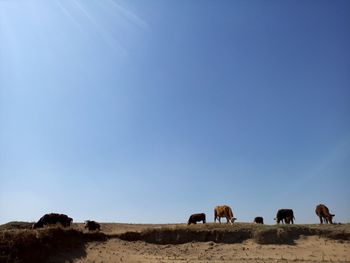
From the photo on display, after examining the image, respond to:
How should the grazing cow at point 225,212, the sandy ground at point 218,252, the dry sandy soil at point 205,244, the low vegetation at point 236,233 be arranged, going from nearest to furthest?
the dry sandy soil at point 205,244 < the sandy ground at point 218,252 < the low vegetation at point 236,233 < the grazing cow at point 225,212

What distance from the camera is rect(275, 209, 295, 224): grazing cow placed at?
1356 inches

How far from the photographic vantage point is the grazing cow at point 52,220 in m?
28.3

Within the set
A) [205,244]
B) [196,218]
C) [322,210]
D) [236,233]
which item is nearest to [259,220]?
[196,218]

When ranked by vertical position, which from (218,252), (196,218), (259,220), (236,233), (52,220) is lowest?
(218,252)

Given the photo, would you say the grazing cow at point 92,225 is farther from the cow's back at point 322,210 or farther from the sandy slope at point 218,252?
the cow's back at point 322,210

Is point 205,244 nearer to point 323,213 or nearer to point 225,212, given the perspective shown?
point 225,212

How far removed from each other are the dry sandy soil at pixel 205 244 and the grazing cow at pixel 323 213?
3.83 m

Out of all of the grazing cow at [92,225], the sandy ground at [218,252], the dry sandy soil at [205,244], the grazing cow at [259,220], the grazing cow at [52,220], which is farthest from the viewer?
the grazing cow at [259,220]

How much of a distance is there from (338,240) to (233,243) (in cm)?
689

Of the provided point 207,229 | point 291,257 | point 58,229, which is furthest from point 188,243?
point 58,229

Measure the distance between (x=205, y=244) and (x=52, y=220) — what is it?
1140 centimetres

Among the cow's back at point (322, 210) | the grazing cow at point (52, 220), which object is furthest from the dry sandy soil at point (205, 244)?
the cow's back at point (322, 210)

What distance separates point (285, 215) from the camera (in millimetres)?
34500

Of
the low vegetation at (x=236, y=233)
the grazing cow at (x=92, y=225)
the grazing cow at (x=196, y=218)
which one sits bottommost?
the low vegetation at (x=236, y=233)
